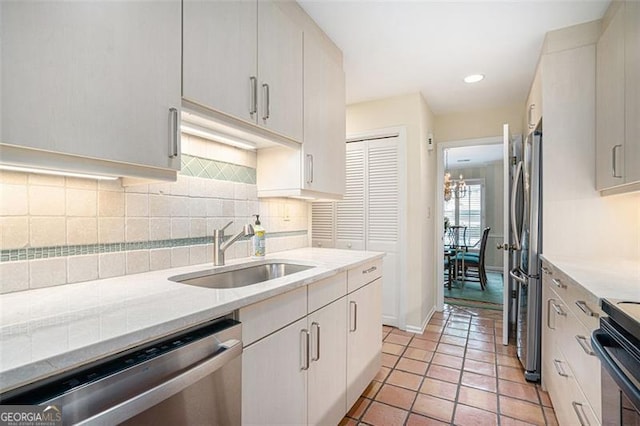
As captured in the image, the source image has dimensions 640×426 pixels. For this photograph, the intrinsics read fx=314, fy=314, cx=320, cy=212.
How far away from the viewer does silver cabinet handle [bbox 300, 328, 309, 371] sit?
54.2 inches

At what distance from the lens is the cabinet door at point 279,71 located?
5.39 feet

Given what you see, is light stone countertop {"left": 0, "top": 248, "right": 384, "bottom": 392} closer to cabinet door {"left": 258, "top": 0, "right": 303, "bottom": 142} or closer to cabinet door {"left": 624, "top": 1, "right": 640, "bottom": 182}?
cabinet door {"left": 258, "top": 0, "right": 303, "bottom": 142}

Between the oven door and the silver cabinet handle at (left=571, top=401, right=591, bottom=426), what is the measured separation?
0.30 metres

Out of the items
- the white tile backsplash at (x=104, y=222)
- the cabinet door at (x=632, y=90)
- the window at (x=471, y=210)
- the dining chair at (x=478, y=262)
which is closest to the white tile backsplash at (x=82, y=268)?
the white tile backsplash at (x=104, y=222)

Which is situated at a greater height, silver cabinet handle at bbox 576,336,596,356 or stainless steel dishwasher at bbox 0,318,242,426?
stainless steel dishwasher at bbox 0,318,242,426

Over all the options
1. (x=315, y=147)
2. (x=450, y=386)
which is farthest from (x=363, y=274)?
(x=450, y=386)

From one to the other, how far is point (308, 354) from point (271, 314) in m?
0.36

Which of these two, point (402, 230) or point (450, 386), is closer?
point (450, 386)

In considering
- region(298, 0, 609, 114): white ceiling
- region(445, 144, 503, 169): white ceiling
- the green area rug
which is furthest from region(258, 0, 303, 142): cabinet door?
region(445, 144, 503, 169): white ceiling

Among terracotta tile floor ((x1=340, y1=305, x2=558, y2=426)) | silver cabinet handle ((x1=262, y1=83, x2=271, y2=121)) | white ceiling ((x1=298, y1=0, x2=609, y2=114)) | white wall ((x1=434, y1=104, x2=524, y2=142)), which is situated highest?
white ceiling ((x1=298, y1=0, x2=609, y2=114))

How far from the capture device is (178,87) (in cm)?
122

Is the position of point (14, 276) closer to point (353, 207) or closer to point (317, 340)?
point (317, 340)

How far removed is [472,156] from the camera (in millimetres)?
6195

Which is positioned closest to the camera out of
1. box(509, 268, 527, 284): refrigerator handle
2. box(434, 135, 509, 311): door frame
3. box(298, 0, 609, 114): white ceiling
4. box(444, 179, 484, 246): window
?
box(298, 0, 609, 114): white ceiling
